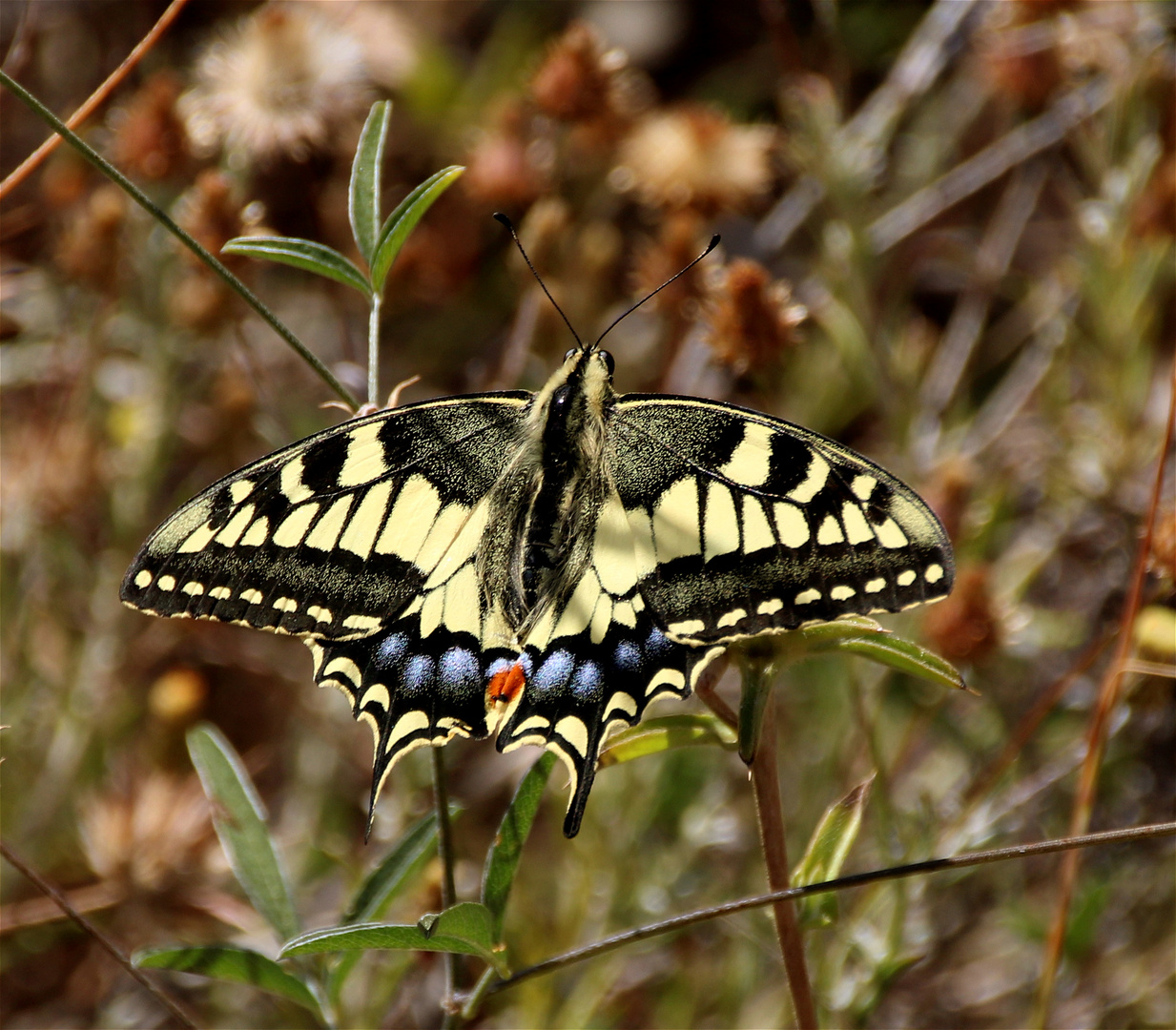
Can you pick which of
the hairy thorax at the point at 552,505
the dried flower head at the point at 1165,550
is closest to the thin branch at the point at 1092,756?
the dried flower head at the point at 1165,550

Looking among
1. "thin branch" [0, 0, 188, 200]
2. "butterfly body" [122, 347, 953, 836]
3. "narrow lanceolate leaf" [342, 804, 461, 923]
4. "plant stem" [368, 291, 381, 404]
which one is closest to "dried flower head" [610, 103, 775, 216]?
"butterfly body" [122, 347, 953, 836]

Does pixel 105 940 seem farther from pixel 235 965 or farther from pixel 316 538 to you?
pixel 316 538

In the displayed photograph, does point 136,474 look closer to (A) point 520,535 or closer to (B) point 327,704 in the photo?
(B) point 327,704

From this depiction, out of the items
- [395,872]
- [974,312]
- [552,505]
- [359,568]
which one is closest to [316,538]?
[359,568]

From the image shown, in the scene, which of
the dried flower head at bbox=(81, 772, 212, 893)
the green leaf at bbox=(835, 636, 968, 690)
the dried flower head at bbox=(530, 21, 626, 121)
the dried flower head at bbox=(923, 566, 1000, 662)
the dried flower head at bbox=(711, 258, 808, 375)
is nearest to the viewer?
the green leaf at bbox=(835, 636, 968, 690)

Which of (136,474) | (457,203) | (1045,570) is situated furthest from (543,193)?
(1045,570)

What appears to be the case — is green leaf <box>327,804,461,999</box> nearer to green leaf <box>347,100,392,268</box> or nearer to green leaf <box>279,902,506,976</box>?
green leaf <box>279,902,506,976</box>

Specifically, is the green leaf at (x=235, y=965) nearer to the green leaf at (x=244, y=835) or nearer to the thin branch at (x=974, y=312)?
the green leaf at (x=244, y=835)
